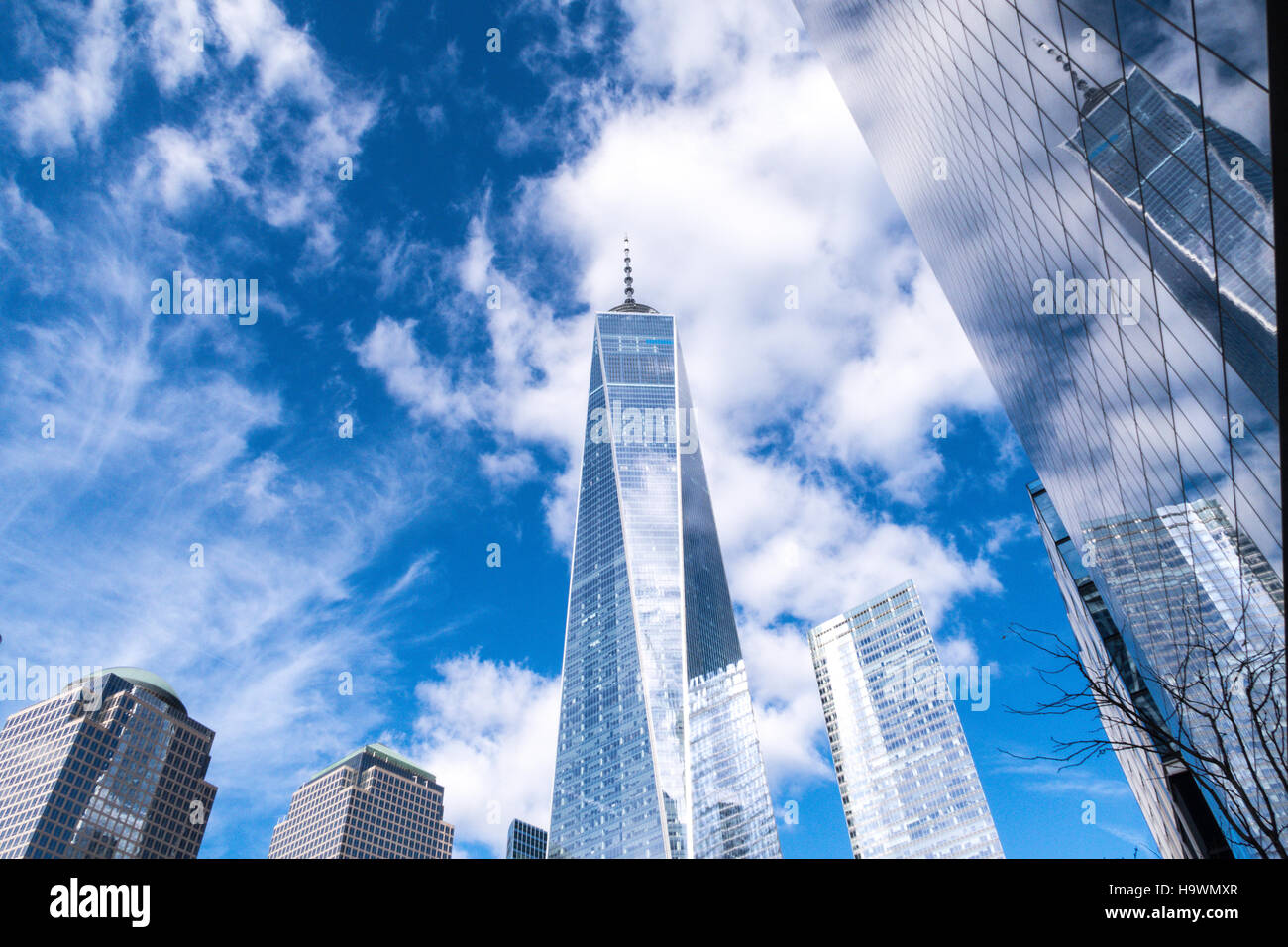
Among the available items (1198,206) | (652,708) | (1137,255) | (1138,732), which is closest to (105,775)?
(652,708)

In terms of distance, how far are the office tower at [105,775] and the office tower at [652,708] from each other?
77816 mm

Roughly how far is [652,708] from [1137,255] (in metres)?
168

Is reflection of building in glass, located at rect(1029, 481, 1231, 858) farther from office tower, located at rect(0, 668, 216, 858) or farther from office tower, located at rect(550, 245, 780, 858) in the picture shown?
office tower, located at rect(0, 668, 216, 858)

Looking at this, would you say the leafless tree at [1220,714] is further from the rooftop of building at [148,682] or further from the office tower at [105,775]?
the rooftop of building at [148,682]

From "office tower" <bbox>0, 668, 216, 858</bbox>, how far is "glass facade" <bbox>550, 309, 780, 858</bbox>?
7789 centimetres

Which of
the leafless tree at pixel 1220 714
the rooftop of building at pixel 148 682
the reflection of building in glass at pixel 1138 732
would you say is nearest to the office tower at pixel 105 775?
the rooftop of building at pixel 148 682

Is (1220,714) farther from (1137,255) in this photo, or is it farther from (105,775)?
(105,775)

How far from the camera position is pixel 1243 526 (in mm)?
14336

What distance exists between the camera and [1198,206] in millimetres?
11266

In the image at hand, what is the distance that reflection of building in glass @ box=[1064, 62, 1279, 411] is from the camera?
963 cm

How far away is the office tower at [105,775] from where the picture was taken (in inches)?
5723

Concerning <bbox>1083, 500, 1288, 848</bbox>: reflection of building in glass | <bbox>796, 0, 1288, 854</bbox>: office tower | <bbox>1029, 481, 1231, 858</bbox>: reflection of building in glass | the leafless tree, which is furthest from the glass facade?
<bbox>796, 0, 1288, 854</bbox>: office tower
